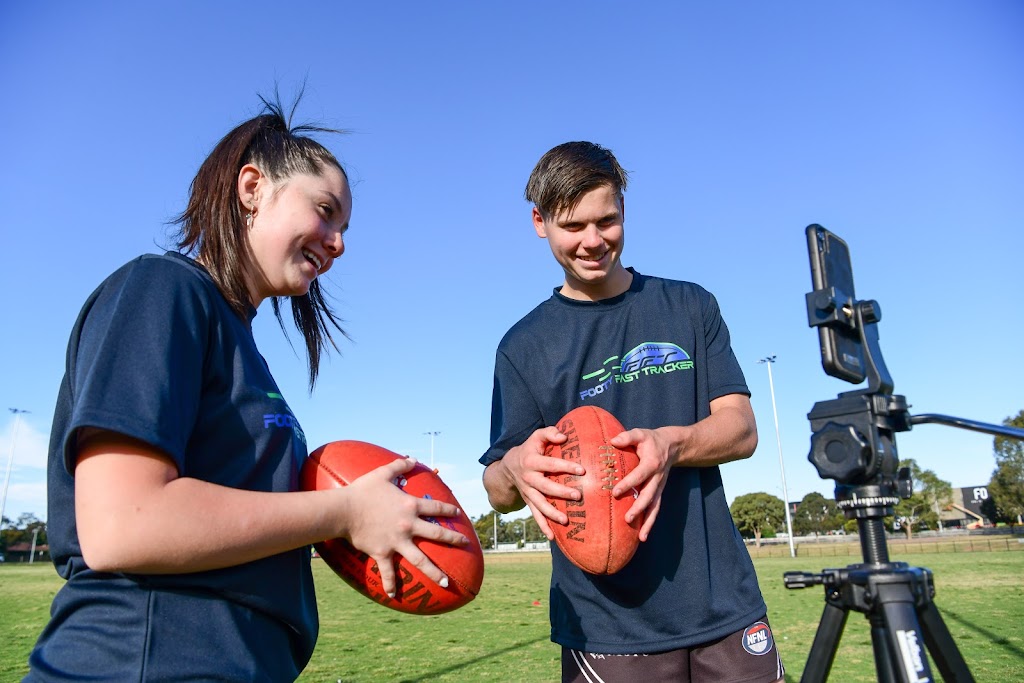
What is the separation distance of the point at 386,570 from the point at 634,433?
0.87 m

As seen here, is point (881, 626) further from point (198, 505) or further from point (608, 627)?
point (198, 505)

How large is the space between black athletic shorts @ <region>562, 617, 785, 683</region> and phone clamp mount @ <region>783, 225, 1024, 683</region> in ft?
2.36

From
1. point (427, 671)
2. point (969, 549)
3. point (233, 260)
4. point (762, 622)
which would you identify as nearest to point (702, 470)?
point (762, 622)

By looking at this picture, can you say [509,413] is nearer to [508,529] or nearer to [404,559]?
[404,559]

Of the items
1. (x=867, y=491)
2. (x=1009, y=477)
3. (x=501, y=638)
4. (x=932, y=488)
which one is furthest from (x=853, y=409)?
(x=932, y=488)

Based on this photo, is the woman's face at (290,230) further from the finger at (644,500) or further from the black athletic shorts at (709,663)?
the black athletic shorts at (709,663)

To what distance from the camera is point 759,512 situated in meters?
72.2

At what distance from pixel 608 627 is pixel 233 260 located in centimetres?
173

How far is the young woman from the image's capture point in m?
1.35

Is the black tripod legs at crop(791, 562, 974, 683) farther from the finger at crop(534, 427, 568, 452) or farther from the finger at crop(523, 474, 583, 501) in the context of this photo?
the finger at crop(534, 427, 568, 452)

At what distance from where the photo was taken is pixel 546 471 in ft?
7.51

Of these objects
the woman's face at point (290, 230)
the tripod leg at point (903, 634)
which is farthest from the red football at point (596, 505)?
the woman's face at point (290, 230)

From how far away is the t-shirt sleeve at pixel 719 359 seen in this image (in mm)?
2699

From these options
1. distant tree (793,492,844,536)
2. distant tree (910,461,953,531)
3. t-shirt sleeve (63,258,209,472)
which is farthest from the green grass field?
distant tree (793,492,844,536)
